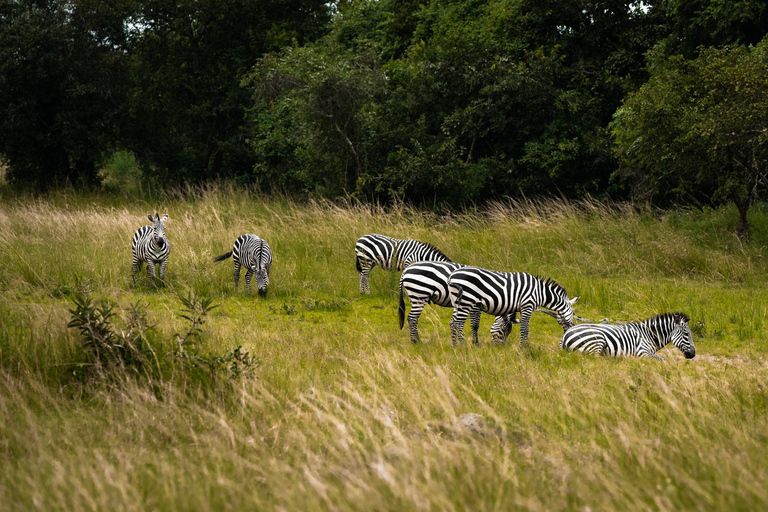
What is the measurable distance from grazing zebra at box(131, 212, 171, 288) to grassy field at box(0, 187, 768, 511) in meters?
0.54

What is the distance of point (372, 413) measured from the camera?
5570mm

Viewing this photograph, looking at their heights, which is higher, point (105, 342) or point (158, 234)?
point (158, 234)

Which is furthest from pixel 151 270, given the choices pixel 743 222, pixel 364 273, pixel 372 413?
pixel 743 222

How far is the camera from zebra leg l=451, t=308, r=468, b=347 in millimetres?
9109

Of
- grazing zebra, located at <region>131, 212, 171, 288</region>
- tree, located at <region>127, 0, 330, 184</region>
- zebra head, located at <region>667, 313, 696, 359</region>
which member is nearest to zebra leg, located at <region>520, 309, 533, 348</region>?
zebra head, located at <region>667, 313, 696, 359</region>

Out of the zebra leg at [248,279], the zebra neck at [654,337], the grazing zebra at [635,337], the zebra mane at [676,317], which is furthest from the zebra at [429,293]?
the zebra leg at [248,279]

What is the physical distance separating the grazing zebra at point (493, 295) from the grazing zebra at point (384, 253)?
11.8 feet

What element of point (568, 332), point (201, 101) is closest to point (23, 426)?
point (568, 332)

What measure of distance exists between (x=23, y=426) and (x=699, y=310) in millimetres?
9813

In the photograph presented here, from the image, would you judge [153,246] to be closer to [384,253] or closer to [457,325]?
[384,253]

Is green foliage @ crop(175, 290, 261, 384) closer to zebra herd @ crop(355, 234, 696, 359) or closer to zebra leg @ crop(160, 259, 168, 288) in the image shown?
zebra herd @ crop(355, 234, 696, 359)

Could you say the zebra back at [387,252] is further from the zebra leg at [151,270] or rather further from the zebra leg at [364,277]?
the zebra leg at [151,270]

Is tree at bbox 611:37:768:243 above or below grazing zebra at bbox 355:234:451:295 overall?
above

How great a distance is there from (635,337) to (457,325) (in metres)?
2.17
